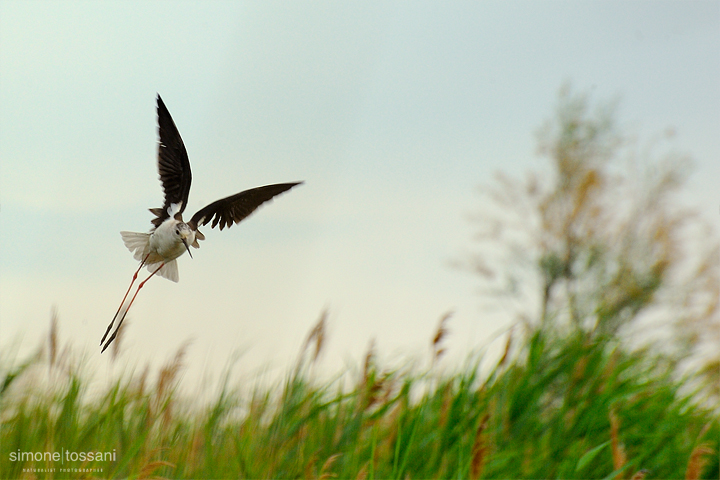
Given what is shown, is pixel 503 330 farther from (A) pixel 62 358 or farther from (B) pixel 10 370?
(B) pixel 10 370

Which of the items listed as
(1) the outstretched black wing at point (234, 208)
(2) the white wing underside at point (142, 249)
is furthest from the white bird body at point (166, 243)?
(1) the outstretched black wing at point (234, 208)

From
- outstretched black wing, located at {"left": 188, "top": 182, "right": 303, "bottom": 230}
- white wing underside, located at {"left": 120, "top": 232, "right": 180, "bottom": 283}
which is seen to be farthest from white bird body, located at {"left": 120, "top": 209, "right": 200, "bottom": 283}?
outstretched black wing, located at {"left": 188, "top": 182, "right": 303, "bottom": 230}

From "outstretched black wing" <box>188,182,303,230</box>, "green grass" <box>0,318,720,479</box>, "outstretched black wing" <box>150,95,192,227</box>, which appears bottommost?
"green grass" <box>0,318,720,479</box>

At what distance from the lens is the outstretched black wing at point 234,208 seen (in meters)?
2.23

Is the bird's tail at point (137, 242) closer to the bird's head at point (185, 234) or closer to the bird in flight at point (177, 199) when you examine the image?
the bird in flight at point (177, 199)

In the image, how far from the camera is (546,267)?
1603 cm

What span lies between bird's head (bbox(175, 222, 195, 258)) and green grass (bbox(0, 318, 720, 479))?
2.02ft

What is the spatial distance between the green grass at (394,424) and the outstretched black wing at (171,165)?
74cm

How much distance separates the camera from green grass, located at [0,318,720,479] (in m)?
2.81

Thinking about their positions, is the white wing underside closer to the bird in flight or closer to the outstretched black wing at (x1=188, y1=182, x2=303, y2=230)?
the bird in flight

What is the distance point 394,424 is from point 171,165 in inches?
66.3

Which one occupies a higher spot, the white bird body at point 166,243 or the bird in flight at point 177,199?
the bird in flight at point 177,199

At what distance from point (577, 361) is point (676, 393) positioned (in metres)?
1.11

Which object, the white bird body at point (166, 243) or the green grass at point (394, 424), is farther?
the green grass at point (394, 424)
